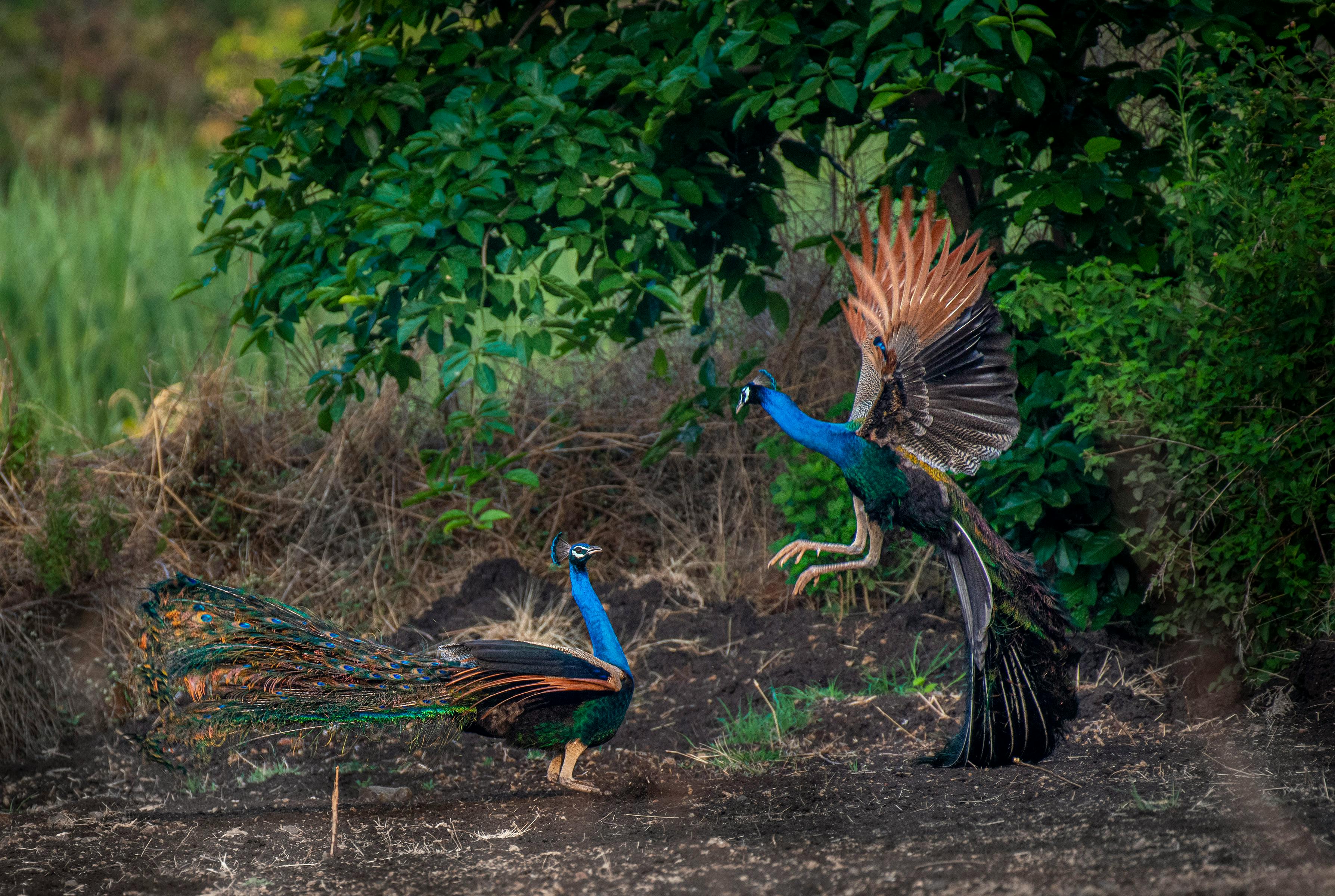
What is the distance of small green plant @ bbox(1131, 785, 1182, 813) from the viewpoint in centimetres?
366

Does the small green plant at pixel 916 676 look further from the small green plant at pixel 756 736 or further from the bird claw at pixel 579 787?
the bird claw at pixel 579 787

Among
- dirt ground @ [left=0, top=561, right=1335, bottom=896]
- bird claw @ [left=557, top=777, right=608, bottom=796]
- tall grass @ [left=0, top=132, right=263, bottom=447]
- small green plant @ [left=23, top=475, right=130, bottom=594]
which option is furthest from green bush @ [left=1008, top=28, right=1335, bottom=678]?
tall grass @ [left=0, top=132, right=263, bottom=447]

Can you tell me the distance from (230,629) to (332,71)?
2.25m

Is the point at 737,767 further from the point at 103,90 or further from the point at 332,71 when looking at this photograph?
the point at 103,90

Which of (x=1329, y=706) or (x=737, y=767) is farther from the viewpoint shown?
(x=737, y=767)

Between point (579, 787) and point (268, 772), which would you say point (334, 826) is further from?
point (268, 772)

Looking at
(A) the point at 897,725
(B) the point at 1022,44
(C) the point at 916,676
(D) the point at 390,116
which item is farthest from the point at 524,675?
(B) the point at 1022,44

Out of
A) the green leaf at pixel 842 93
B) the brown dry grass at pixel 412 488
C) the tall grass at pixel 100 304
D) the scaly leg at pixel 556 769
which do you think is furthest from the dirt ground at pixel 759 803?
the tall grass at pixel 100 304

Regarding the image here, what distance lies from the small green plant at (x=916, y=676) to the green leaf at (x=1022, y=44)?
2.57 m

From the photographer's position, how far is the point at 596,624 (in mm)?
4430

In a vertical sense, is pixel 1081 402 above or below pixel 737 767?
above

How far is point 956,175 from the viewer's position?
5191 millimetres

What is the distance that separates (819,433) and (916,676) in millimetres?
1822

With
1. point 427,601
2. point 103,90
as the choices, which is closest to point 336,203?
point 427,601
